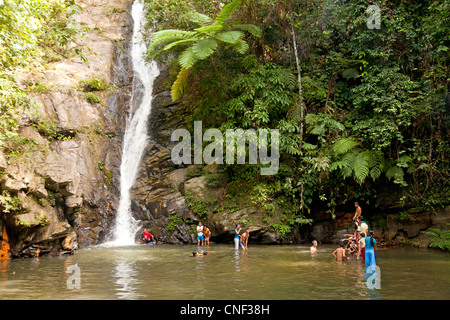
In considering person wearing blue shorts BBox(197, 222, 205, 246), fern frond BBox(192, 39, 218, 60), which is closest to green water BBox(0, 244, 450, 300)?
person wearing blue shorts BBox(197, 222, 205, 246)

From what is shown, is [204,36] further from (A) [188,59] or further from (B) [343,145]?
(B) [343,145]

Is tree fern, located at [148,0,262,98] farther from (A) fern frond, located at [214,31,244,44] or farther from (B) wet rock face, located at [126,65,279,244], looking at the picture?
(B) wet rock face, located at [126,65,279,244]

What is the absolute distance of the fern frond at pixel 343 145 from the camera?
535 inches

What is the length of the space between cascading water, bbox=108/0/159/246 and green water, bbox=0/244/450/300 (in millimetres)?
5037

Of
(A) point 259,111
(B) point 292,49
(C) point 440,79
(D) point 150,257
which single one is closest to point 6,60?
(D) point 150,257

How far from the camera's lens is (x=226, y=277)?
761 centimetres

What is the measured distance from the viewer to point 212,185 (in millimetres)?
16750

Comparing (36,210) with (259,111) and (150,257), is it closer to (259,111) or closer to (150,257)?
(150,257)

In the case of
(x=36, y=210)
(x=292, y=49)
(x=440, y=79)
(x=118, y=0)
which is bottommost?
(x=36, y=210)

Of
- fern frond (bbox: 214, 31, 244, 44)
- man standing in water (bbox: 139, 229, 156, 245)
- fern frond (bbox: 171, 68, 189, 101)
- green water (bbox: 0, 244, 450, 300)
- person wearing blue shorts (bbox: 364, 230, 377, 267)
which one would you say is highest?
fern frond (bbox: 214, 31, 244, 44)

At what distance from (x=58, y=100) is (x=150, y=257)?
36.2ft

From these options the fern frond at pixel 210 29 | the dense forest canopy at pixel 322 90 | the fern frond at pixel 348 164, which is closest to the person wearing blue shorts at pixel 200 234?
the dense forest canopy at pixel 322 90

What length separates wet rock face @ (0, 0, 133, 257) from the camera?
11188 millimetres
